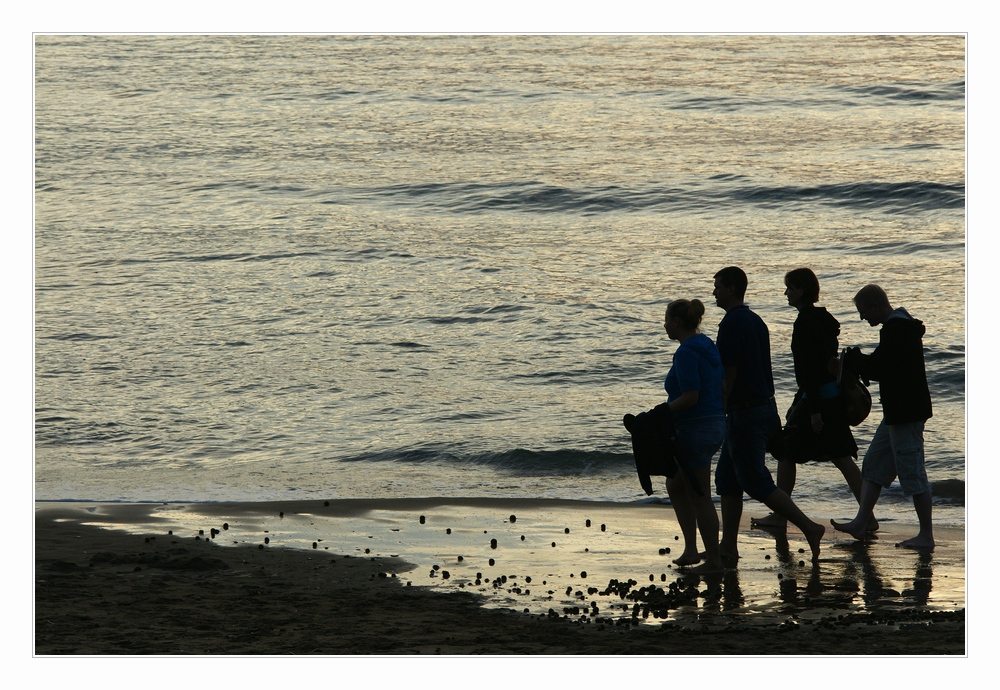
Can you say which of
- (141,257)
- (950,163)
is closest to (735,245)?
(950,163)

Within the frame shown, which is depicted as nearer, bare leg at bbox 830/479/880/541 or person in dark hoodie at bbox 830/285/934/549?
person in dark hoodie at bbox 830/285/934/549

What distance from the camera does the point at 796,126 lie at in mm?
25984

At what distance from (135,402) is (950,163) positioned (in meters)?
18.3

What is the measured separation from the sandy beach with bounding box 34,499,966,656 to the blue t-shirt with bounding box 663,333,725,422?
958mm

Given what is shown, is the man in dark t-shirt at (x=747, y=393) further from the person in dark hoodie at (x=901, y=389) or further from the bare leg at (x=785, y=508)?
the person in dark hoodie at (x=901, y=389)

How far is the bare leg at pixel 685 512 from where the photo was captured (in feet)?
20.5

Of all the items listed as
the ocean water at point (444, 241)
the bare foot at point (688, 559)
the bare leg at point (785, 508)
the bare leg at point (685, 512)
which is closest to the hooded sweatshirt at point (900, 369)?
the bare leg at point (785, 508)

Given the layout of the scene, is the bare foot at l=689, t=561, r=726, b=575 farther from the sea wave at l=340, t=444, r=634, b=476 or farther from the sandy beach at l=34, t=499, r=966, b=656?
the sea wave at l=340, t=444, r=634, b=476

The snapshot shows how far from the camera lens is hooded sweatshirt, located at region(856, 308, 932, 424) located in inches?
257

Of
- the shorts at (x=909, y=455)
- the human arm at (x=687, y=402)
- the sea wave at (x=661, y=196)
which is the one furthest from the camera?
the sea wave at (x=661, y=196)

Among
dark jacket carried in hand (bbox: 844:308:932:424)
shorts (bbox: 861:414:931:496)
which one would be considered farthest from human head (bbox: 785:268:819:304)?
shorts (bbox: 861:414:931:496)

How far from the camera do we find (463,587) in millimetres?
6000

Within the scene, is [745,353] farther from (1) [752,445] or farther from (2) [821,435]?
(2) [821,435]

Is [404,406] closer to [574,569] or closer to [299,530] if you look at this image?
[299,530]
